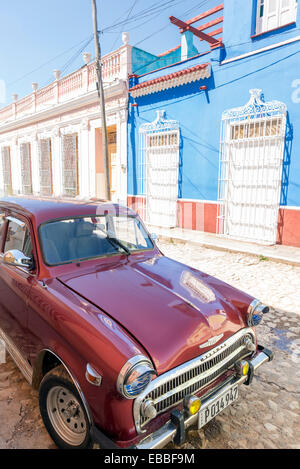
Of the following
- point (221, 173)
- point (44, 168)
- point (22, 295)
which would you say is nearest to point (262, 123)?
point (221, 173)

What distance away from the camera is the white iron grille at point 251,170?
759 cm

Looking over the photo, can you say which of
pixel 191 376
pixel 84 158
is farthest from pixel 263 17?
pixel 84 158

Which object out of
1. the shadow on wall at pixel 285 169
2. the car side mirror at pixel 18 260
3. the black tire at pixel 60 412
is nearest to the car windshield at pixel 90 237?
the car side mirror at pixel 18 260

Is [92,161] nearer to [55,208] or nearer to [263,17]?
[263,17]

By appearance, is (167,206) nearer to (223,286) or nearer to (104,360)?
(223,286)

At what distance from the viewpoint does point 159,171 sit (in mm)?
10844

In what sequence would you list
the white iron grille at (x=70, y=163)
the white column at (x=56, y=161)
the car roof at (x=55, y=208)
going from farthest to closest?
the white column at (x=56, y=161), the white iron grille at (x=70, y=163), the car roof at (x=55, y=208)

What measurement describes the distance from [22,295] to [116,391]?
1367 millimetres

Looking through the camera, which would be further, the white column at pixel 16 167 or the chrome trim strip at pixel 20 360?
the white column at pixel 16 167

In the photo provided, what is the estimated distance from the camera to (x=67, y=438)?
81.5 inches

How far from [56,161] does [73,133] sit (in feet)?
8.15

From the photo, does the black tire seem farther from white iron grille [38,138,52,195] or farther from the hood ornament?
→ white iron grille [38,138,52,195]

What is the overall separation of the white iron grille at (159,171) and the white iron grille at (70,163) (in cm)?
511

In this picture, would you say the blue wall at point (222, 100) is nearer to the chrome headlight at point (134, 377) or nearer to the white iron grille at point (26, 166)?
the chrome headlight at point (134, 377)
